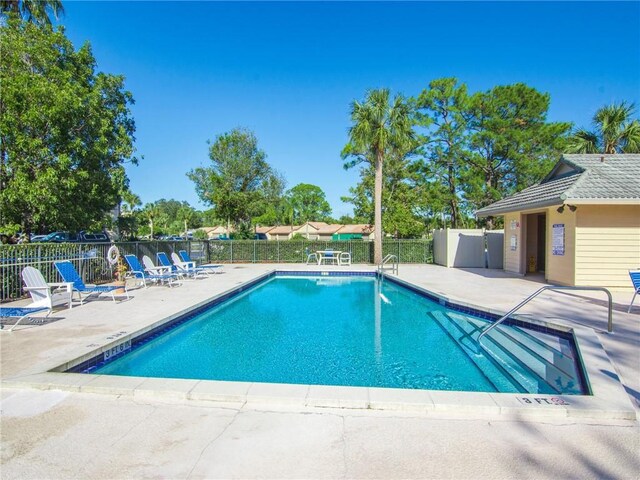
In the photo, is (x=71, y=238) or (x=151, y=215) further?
(x=151, y=215)

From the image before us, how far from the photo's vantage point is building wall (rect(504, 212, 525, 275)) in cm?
1404

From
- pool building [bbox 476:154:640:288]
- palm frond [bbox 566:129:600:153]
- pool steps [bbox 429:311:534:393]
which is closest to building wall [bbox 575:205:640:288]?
pool building [bbox 476:154:640:288]

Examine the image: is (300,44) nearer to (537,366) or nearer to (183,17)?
(183,17)

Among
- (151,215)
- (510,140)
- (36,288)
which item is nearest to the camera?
(36,288)

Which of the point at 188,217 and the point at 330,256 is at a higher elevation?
the point at 188,217

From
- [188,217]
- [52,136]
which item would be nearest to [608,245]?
[52,136]

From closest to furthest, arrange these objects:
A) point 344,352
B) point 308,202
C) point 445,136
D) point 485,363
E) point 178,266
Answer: point 485,363, point 344,352, point 178,266, point 445,136, point 308,202

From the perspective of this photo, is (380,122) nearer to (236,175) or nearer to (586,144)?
(586,144)

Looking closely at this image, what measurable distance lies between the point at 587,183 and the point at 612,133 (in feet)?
33.6

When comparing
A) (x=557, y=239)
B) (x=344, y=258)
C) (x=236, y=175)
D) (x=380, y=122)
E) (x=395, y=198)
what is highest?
(x=380, y=122)

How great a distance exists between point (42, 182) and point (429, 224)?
84.6 ft

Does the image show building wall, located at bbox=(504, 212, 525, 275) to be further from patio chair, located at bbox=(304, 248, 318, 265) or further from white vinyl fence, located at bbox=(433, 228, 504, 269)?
patio chair, located at bbox=(304, 248, 318, 265)

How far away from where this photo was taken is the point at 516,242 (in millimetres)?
14297

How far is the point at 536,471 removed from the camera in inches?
96.0
